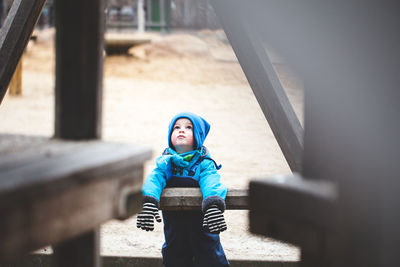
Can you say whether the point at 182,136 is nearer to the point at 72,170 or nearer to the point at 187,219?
the point at 187,219

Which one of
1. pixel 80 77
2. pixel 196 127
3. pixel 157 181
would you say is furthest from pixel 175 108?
pixel 80 77

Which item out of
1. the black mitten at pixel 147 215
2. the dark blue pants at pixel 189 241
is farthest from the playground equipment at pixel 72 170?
the dark blue pants at pixel 189 241

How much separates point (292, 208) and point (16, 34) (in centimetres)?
200

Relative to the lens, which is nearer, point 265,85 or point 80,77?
point 80,77

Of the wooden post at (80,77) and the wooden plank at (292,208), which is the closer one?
the wooden plank at (292,208)

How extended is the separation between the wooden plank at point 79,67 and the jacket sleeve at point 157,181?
1090 mm

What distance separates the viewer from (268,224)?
1.21m

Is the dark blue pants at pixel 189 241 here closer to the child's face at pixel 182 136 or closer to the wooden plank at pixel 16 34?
the child's face at pixel 182 136

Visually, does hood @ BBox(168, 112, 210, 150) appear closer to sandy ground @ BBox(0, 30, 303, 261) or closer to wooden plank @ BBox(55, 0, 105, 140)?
sandy ground @ BBox(0, 30, 303, 261)

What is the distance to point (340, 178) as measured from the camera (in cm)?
104

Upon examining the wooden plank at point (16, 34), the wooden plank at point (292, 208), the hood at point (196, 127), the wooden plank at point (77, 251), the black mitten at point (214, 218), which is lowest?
the black mitten at point (214, 218)

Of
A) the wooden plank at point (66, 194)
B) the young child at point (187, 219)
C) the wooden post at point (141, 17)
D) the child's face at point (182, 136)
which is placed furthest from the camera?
the wooden post at point (141, 17)

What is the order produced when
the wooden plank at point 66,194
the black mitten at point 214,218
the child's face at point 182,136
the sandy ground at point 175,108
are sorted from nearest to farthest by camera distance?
the wooden plank at point 66,194
the black mitten at point 214,218
the child's face at point 182,136
the sandy ground at point 175,108

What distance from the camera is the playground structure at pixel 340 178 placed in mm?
1001
